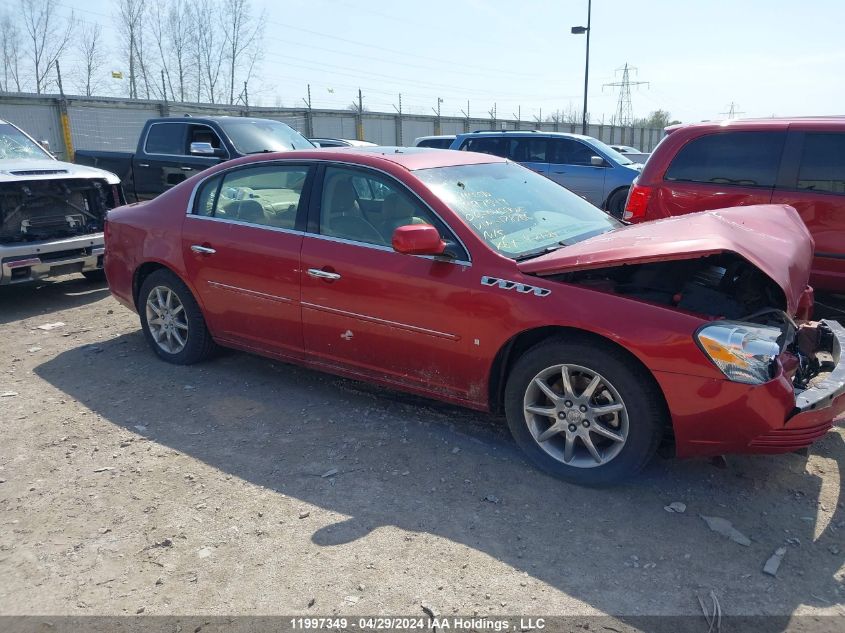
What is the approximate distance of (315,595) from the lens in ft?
8.80

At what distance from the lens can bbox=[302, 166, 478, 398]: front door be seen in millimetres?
3719

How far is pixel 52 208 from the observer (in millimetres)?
7156

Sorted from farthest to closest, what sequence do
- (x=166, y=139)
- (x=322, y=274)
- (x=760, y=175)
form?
(x=166, y=139)
(x=760, y=175)
(x=322, y=274)

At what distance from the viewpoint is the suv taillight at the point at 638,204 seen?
19.9ft

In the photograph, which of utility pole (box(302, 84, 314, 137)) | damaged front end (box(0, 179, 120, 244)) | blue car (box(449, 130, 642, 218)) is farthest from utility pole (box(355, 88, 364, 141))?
damaged front end (box(0, 179, 120, 244))

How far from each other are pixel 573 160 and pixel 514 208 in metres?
8.78

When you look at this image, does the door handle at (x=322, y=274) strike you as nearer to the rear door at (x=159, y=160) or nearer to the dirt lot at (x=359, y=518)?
the dirt lot at (x=359, y=518)

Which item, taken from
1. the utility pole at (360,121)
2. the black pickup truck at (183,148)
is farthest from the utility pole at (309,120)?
the black pickup truck at (183,148)

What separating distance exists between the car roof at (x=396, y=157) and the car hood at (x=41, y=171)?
3324 mm

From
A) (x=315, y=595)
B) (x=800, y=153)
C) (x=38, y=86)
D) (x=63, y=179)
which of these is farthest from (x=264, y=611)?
(x=38, y=86)

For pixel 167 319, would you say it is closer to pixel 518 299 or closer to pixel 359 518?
pixel 359 518

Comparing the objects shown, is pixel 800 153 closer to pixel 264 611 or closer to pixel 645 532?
pixel 645 532

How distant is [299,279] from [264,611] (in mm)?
2138

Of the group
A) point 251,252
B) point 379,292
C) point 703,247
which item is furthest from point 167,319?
point 703,247
